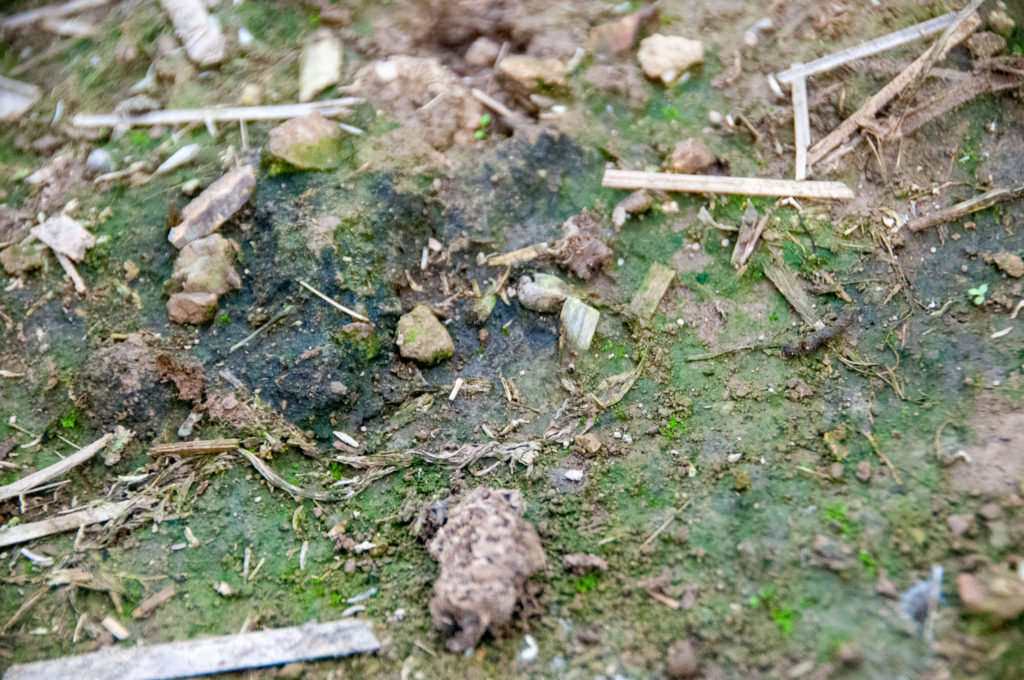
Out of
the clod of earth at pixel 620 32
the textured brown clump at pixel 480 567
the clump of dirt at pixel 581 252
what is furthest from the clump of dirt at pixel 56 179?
the clod of earth at pixel 620 32

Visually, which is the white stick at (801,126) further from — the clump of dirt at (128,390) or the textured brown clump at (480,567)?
the clump of dirt at (128,390)

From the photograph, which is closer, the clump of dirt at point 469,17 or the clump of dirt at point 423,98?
the clump of dirt at point 423,98

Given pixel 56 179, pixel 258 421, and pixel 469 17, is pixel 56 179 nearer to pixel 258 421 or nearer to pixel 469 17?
pixel 258 421

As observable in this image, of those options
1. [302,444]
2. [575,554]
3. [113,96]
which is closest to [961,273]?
[575,554]

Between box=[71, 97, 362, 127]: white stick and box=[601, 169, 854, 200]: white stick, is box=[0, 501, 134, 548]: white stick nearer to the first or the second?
box=[71, 97, 362, 127]: white stick

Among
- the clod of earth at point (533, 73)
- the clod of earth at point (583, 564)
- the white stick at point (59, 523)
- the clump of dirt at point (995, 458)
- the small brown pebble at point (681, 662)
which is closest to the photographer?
the small brown pebble at point (681, 662)

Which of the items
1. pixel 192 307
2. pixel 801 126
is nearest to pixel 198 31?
pixel 192 307
